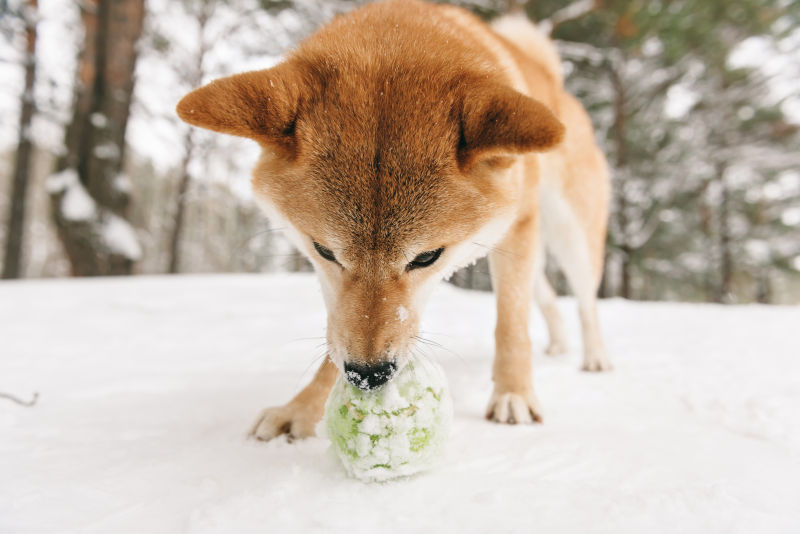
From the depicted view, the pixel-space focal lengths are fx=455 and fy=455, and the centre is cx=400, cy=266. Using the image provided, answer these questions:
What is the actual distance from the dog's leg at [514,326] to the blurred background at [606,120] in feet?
16.1

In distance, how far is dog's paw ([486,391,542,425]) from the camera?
1955mm

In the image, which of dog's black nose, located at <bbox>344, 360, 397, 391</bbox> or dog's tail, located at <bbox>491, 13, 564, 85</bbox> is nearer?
dog's black nose, located at <bbox>344, 360, 397, 391</bbox>

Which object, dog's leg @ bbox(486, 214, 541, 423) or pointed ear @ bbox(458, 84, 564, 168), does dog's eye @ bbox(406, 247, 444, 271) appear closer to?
pointed ear @ bbox(458, 84, 564, 168)

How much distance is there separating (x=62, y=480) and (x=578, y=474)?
61.8 inches

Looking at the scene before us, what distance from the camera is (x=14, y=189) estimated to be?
35.4ft

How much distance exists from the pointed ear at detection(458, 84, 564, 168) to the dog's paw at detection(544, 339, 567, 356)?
92.4 inches

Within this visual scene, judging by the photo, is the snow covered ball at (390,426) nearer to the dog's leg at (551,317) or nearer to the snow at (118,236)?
the dog's leg at (551,317)

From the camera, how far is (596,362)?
3.00 m

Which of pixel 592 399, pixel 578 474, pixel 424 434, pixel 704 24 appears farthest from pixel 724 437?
pixel 704 24

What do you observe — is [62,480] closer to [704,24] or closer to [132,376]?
[132,376]

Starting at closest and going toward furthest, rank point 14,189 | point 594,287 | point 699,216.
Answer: point 594,287 < point 14,189 < point 699,216

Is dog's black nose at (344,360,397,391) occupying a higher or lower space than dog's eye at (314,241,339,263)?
lower

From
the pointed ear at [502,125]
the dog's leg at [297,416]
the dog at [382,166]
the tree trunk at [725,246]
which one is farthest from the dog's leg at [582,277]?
the tree trunk at [725,246]

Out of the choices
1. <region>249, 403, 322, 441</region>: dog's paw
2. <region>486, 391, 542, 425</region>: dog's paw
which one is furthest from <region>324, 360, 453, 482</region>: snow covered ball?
<region>486, 391, 542, 425</region>: dog's paw
